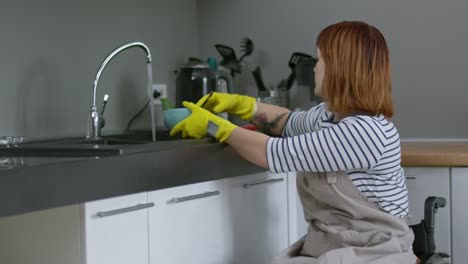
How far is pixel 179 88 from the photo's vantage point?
2375 mm

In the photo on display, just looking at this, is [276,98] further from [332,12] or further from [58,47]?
[58,47]

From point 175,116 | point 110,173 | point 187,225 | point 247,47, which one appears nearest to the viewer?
point 110,173

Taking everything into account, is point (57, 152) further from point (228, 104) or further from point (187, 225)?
point (228, 104)

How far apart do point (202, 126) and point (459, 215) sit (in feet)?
2.61

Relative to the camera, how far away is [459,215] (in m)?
1.99

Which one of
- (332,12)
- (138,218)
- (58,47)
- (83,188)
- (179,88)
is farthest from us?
(332,12)

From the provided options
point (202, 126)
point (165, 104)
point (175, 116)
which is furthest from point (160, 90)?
point (202, 126)

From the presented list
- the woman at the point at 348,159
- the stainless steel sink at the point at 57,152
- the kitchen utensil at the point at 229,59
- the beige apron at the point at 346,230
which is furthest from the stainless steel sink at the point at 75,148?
the kitchen utensil at the point at 229,59

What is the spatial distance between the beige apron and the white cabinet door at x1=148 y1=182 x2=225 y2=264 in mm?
190

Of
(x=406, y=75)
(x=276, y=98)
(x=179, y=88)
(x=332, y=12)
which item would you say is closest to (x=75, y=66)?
(x=179, y=88)

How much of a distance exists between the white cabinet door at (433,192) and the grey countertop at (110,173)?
0.56m

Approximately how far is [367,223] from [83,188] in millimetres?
647

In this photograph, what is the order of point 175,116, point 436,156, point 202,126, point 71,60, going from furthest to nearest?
point 71,60 → point 436,156 → point 175,116 → point 202,126

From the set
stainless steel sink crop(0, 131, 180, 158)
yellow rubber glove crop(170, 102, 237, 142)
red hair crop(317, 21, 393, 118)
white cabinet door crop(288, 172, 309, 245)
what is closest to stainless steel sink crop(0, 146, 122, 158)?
stainless steel sink crop(0, 131, 180, 158)
